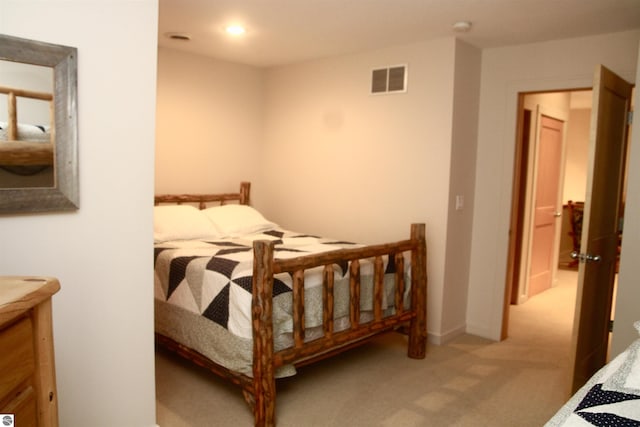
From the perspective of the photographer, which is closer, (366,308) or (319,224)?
(366,308)

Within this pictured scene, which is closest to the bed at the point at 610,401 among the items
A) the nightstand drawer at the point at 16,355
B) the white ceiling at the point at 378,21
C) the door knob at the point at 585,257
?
the door knob at the point at 585,257

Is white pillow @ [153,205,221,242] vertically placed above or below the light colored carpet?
above

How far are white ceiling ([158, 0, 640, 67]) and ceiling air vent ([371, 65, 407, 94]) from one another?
7.4 inches

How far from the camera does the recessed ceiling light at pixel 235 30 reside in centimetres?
332

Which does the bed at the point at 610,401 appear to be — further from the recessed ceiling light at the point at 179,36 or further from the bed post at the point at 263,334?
the recessed ceiling light at the point at 179,36

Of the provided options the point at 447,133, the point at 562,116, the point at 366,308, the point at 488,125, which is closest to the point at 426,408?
the point at 366,308

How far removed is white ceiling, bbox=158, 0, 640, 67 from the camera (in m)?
2.74

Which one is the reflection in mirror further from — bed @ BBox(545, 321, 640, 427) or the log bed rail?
bed @ BBox(545, 321, 640, 427)

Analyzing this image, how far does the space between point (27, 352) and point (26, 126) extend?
3.36 ft

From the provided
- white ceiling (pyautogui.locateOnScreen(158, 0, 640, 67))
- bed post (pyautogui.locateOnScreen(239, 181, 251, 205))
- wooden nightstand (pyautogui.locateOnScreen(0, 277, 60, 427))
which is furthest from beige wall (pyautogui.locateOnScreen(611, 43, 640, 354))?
bed post (pyautogui.locateOnScreen(239, 181, 251, 205))

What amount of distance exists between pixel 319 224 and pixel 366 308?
1.52 metres

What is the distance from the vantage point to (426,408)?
8.66 ft

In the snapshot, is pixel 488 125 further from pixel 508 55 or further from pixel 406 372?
pixel 406 372

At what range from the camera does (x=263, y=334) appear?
2.37 meters
